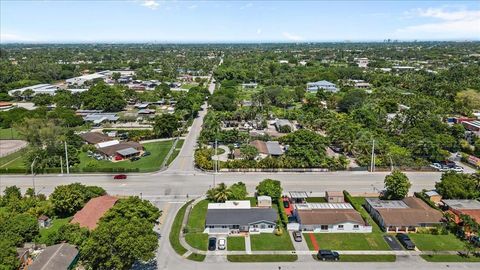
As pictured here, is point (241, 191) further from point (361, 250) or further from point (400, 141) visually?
point (400, 141)

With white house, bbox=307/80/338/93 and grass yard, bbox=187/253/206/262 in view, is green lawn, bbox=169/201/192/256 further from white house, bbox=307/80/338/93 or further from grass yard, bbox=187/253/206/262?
white house, bbox=307/80/338/93

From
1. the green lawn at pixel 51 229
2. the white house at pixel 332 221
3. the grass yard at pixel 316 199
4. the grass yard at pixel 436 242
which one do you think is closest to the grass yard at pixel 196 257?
the white house at pixel 332 221

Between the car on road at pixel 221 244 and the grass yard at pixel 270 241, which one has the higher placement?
the car on road at pixel 221 244

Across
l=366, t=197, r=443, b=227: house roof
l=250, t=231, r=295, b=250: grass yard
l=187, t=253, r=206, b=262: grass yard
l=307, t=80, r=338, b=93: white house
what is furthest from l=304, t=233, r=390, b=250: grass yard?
l=307, t=80, r=338, b=93: white house

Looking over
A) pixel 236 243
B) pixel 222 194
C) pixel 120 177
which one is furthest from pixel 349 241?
pixel 120 177

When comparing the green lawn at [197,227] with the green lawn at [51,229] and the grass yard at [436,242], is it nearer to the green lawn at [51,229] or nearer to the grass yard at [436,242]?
the green lawn at [51,229]

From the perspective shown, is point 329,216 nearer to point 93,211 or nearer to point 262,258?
point 262,258

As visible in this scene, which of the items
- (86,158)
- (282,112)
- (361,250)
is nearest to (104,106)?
(86,158)
